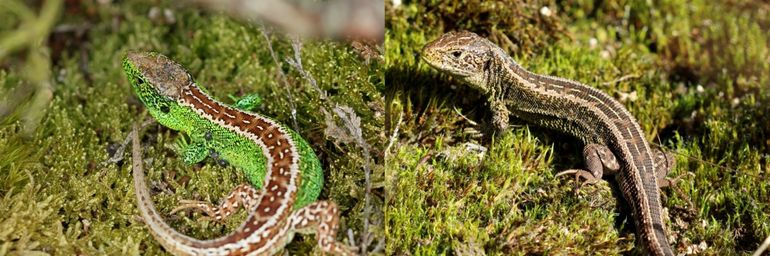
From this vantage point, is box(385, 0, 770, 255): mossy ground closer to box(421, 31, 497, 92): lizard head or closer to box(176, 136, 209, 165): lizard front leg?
box(421, 31, 497, 92): lizard head

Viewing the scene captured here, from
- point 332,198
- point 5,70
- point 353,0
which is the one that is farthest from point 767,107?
point 5,70

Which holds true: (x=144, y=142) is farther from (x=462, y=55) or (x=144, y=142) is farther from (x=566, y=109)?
(x=566, y=109)

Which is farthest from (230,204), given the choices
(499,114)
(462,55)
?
(499,114)

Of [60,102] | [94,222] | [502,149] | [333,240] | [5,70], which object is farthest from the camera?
[5,70]

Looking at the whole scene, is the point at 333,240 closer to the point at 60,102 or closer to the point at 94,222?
the point at 94,222

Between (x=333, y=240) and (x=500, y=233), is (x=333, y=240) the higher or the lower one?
the higher one

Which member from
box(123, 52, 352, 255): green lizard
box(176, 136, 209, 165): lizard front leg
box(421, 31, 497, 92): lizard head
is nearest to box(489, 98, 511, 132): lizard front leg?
box(421, 31, 497, 92): lizard head
